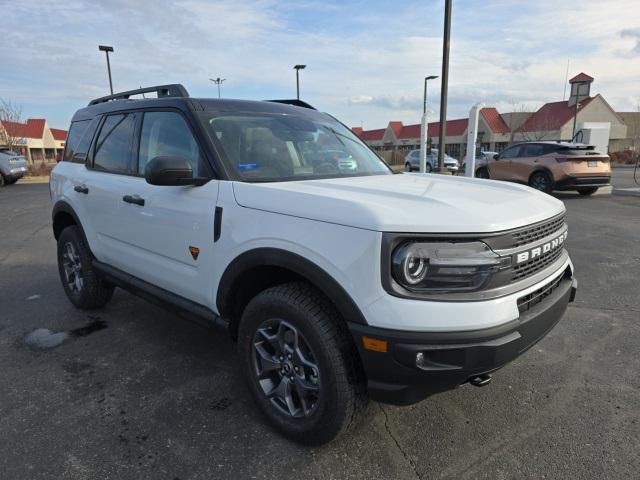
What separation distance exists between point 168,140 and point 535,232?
2372mm

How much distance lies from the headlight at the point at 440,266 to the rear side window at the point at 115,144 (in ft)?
8.09

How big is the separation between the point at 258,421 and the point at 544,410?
170 cm

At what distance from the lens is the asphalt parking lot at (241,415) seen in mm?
2250

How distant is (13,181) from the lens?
2130 cm

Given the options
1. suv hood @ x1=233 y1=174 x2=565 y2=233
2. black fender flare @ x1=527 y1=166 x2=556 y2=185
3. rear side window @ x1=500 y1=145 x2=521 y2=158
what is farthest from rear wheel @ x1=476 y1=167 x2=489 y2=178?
suv hood @ x1=233 y1=174 x2=565 y2=233

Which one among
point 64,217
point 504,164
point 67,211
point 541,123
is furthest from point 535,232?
point 541,123

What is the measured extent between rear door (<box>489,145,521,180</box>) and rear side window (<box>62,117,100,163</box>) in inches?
492

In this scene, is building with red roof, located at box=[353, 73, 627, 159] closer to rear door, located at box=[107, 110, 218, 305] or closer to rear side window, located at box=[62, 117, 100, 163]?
rear side window, located at box=[62, 117, 100, 163]

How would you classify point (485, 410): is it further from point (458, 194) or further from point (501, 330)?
point (458, 194)

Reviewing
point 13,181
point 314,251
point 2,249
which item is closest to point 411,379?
point 314,251

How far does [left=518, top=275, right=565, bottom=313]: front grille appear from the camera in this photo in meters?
2.09

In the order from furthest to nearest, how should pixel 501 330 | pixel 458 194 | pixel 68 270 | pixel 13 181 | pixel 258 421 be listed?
pixel 13 181
pixel 68 270
pixel 258 421
pixel 458 194
pixel 501 330

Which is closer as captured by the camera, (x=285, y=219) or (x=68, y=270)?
(x=285, y=219)

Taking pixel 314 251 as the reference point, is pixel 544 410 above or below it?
below
